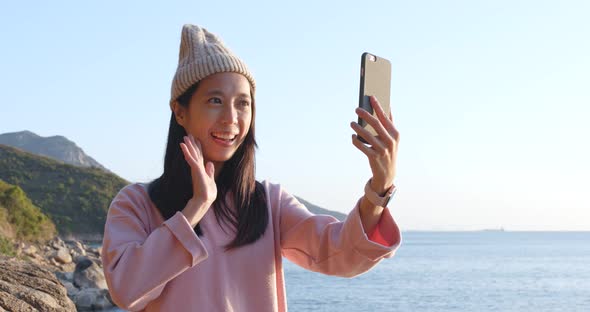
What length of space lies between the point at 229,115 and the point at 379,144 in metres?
0.57

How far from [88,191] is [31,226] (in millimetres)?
36863

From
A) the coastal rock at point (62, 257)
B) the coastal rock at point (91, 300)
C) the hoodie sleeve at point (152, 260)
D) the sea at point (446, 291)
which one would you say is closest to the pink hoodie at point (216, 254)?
the hoodie sleeve at point (152, 260)

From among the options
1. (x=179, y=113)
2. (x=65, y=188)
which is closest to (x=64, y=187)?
(x=65, y=188)

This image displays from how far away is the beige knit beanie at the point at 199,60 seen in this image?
2584 mm

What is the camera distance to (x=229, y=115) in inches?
101

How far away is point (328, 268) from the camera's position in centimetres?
258

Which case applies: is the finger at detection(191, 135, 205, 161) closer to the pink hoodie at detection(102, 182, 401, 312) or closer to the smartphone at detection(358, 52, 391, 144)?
the pink hoodie at detection(102, 182, 401, 312)

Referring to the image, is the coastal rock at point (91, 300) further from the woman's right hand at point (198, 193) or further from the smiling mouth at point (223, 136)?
the woman's right hand at point (198, 193)

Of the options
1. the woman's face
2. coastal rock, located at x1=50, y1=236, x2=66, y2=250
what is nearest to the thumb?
the woman's face

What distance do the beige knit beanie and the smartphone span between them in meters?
0.48

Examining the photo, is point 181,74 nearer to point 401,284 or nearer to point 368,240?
point 368,240

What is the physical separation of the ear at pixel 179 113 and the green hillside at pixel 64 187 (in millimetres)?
71877

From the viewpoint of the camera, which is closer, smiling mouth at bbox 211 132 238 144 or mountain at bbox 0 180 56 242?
smiling mouth at bbox 211 132 238 144

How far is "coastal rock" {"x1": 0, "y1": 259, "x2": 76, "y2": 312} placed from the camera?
6.84m
